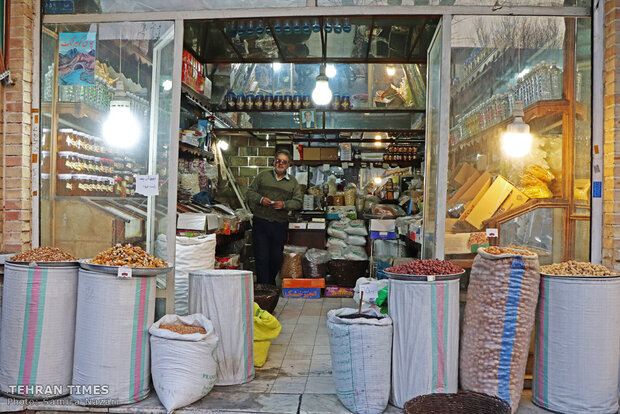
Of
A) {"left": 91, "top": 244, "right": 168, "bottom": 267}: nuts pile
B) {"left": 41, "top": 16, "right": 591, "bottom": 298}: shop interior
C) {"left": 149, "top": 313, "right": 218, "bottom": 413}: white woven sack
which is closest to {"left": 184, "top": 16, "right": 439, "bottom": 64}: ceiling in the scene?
{"left": 41, "top": 16, "right": 591, "bottom": 298}: shop interior

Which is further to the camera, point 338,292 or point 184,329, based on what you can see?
point 338,292

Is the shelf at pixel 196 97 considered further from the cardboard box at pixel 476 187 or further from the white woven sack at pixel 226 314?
the cardboard box at pixel 476 187

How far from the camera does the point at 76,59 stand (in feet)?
12.7

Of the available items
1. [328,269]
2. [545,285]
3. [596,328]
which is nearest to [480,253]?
[545,285]

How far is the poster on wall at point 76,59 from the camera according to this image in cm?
387

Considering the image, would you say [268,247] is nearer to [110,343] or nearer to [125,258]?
[125,258]

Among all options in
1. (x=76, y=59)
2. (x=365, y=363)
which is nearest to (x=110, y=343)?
(x=365, y=363)

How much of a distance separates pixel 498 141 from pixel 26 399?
3.57 meters

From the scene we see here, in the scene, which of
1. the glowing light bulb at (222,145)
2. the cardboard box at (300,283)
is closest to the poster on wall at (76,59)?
the cardboard box at (300,283)

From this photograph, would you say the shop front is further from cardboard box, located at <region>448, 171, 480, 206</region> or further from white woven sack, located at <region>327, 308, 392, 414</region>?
white woven sack, located at <region>327, 308, 392, 414</region>

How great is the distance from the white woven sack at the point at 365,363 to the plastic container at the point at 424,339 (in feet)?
0.25

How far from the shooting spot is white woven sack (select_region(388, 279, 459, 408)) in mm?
3025

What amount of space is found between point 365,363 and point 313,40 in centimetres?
380

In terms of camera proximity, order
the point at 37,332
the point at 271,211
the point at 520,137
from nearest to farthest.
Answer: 1. the point at 37,332
2. the point at 520,137
3. the point at 271,211
